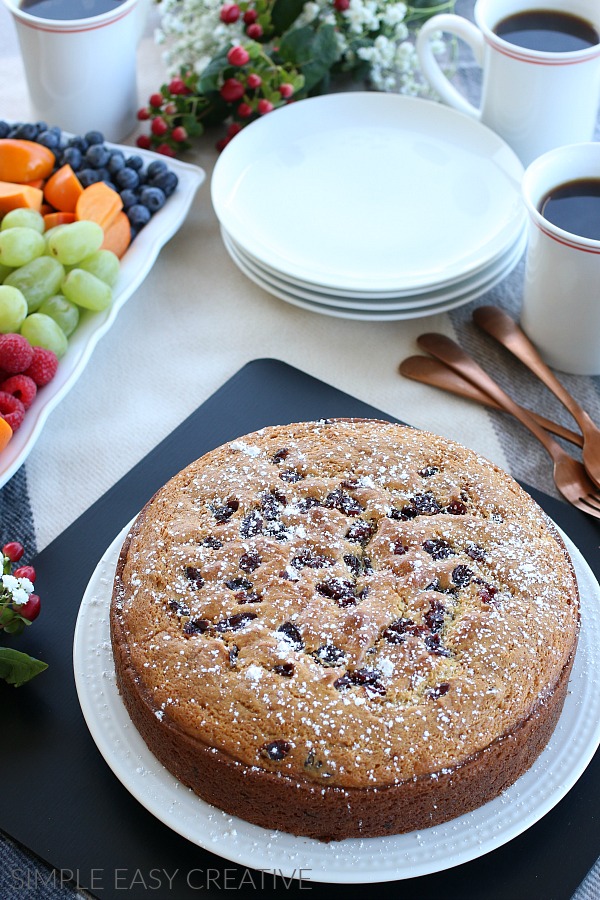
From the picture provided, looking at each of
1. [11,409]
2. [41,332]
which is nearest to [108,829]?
[11,409]

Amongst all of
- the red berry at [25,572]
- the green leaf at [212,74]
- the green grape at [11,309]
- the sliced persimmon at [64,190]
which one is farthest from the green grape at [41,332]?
the green leaf at [212,74]

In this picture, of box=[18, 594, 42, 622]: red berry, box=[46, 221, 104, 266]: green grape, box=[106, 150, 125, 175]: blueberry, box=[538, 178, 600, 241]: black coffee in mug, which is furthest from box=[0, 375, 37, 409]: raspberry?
box=[538, 178, 600, 241]: black coffee in mug

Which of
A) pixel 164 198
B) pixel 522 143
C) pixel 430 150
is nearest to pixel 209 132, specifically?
pixel 164 198

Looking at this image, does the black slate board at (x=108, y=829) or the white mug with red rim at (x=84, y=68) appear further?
the white mug with red rim at (x=84, y=68)

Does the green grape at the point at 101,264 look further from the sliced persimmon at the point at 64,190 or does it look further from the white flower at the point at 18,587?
the white flower at the point at 18,587

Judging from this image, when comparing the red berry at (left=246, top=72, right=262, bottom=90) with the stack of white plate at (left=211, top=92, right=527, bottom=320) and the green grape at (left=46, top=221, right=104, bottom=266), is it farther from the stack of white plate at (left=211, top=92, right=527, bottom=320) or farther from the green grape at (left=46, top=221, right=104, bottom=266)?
the green grape at (left=46, top=221, right=104, bottom=266)

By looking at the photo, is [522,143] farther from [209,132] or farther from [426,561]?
[426,561]

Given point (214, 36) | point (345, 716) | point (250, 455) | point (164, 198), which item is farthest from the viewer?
point (214, 36)
